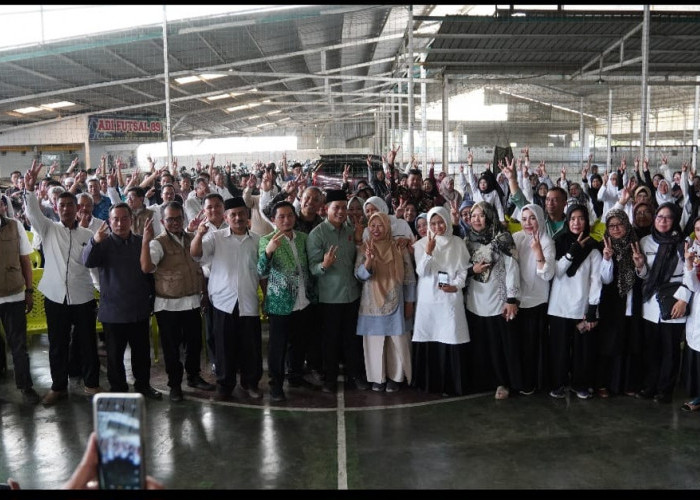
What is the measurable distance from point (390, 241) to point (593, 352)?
1.60 meters

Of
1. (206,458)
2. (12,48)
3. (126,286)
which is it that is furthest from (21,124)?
(206,458)

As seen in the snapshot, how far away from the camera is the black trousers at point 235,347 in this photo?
13.8ft

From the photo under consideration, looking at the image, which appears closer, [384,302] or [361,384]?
[384,302]

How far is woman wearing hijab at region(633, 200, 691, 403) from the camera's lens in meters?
3.94

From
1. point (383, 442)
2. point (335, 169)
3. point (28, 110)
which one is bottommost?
point (383, 442)

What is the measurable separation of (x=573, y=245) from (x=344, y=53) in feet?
40.7

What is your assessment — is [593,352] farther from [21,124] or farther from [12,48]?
[21,124]

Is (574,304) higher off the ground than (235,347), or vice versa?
(574,304)

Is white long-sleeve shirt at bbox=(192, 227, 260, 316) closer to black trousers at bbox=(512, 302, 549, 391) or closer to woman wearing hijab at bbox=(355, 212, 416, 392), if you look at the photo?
woman wearing hijab at bbox=(355, 212, 416, 392)

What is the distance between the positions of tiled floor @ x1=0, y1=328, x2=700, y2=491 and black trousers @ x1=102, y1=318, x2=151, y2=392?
0.75ft

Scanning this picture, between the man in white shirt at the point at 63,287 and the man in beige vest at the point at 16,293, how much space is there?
0.15 meters

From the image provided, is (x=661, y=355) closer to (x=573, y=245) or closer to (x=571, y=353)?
(x=571, y=353)

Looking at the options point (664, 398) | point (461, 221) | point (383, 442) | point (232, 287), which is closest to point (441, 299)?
point (461, 221)

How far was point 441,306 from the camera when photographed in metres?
4.20
